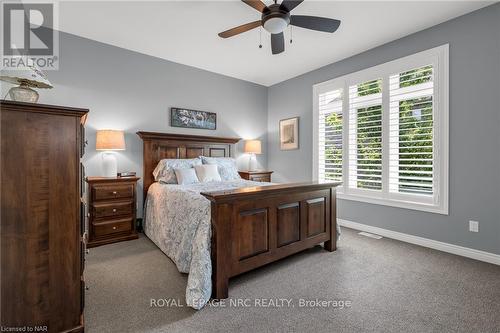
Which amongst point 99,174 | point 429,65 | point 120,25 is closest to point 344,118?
point 429,65

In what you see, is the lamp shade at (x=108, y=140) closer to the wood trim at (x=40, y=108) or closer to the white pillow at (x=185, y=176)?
the white pillow at (x=185, y=176)

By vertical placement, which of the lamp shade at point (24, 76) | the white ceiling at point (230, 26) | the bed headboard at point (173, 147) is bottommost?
the bed headboard at point (173, 147)

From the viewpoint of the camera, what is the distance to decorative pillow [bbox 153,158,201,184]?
3.62m

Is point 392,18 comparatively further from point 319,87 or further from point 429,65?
point 319,87

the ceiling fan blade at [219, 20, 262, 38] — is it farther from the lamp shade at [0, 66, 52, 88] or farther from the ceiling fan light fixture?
the lamp shade at [0, 66, 52, 88]

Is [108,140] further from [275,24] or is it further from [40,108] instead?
[275,24]

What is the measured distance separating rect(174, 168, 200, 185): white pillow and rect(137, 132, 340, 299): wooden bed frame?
4.84 ft

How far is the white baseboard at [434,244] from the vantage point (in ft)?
8.74

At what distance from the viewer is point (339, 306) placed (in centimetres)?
187

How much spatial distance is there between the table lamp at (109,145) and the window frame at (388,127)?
350 centimetres

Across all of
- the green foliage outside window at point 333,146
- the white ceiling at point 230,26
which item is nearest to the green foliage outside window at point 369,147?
the green foliage outside window at point 333,146

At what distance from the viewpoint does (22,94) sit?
58.2 inches

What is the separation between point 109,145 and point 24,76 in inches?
77.2

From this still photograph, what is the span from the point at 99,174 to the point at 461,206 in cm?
477
